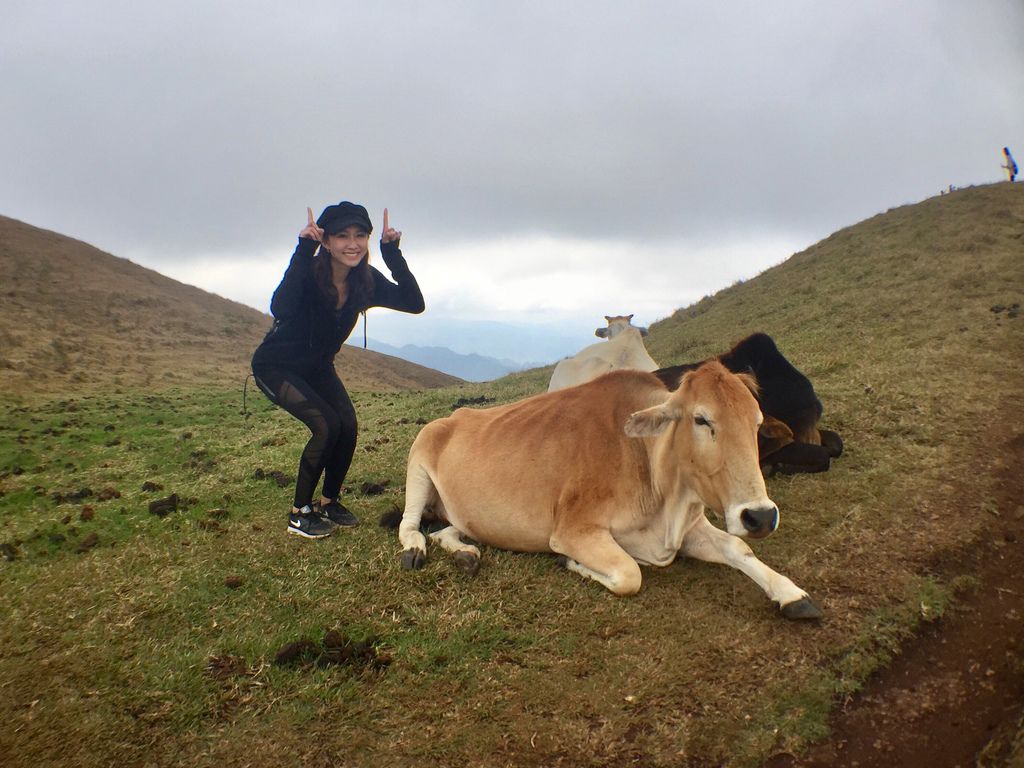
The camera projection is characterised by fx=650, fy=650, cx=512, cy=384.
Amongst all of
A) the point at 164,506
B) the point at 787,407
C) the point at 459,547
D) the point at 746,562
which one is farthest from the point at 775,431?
the point at 164,506

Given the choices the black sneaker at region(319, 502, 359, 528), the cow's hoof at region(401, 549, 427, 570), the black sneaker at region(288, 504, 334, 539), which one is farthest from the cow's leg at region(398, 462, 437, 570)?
the black sneaker at region(288, 504, 334, 539)

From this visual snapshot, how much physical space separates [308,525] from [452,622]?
2072 millimetres

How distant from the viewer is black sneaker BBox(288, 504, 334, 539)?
18.0ft

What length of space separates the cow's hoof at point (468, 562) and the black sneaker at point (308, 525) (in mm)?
1384

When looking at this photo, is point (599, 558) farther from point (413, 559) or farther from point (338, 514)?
point (338, 514)

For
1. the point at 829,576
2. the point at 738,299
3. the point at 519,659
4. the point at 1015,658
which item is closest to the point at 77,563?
the point at 519,659

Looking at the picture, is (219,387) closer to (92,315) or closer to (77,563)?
(92,315)

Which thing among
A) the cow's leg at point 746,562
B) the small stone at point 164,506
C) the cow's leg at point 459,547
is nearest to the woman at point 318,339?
the cow's leg at point 459,547

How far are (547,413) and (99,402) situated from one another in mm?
12943

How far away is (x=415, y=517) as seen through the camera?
5.45m

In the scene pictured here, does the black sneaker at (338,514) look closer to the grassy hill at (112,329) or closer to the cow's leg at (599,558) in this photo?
the cow's leg at (599,558)

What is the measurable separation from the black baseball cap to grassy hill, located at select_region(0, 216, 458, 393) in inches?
540

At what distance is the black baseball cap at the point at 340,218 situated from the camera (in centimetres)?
548

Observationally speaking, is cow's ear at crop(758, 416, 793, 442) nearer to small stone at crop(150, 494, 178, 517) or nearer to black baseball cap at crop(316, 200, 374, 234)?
black baseball cap at crop(316, 200, 374, 234)
